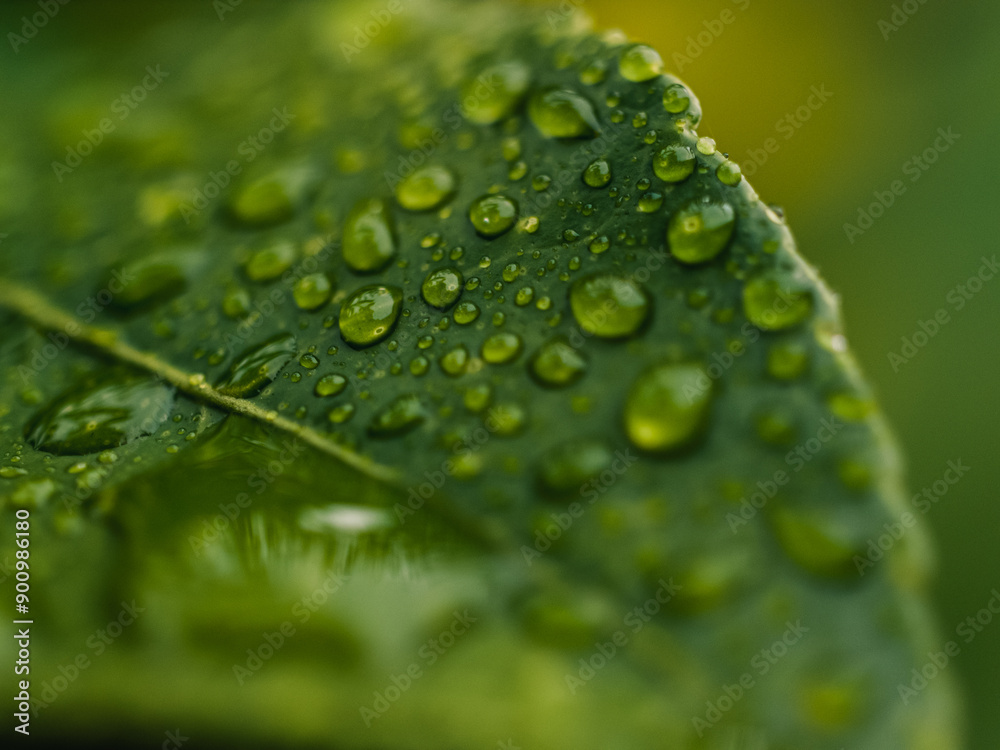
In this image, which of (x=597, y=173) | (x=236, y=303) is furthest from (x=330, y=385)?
(x=597, y=173)

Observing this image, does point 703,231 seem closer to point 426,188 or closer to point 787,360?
point 787,360

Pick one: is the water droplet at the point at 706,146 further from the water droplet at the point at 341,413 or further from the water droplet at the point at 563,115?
the water droplet at the point at 341,413

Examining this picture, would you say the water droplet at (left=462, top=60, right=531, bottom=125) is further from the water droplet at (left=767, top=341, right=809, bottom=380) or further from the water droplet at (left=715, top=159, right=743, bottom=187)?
the water droplet at (left=767, top=341, right=809, bottom=380)

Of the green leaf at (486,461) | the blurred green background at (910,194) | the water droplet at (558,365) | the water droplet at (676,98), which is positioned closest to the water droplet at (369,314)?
the green leaf at (486,461)

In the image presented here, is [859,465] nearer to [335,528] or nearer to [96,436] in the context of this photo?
[335,528]

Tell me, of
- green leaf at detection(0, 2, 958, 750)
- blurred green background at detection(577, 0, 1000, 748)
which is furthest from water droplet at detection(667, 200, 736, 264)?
blurred green background at detection(577, 0, 1000, 748)

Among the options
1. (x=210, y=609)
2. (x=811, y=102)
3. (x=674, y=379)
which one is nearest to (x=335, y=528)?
(x=210, y=609)
